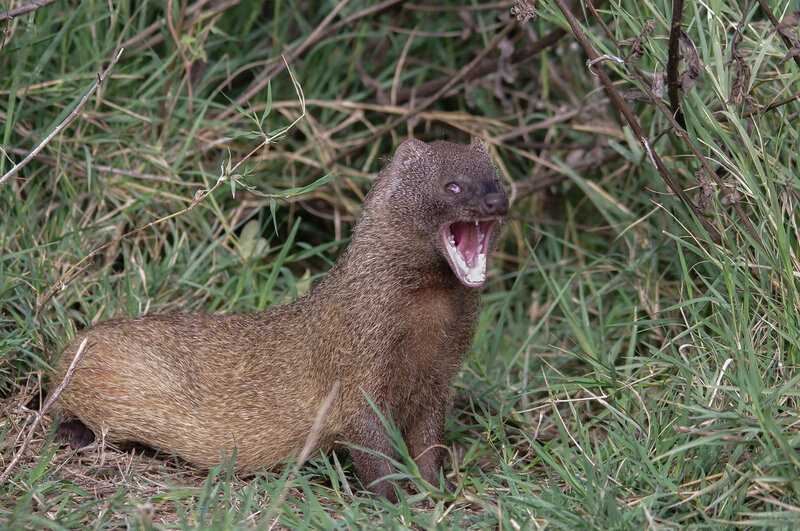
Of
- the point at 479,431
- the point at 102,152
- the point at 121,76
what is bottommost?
the point at 479,431

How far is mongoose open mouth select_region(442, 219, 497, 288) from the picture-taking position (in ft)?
9.31

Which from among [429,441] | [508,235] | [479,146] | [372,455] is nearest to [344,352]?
[372,455]

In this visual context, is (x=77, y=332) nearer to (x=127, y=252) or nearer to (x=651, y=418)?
(x=127, y=252)

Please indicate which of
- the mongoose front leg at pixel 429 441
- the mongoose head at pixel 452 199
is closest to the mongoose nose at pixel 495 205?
the mongoose head at pixel 452 199

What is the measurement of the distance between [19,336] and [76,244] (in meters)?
0.55

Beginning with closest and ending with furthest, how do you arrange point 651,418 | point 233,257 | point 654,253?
point 651,418, point 654,253, point 233,257

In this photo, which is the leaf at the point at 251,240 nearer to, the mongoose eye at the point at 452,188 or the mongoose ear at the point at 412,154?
the mongoose ear at the point at 412,154

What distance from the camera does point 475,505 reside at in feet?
9.31

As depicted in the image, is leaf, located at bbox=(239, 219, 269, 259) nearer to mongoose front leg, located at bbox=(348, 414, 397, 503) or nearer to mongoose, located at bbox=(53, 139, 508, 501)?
mongoose, located at bbox=(53, 139, 508, 501)

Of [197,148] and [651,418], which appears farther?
[197,148]

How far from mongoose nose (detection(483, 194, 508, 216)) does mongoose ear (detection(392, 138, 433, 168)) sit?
1.34ft

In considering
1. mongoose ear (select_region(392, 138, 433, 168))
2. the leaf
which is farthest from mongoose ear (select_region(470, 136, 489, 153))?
the leaf

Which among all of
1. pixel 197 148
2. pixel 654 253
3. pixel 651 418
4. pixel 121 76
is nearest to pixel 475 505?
pixel 651 418

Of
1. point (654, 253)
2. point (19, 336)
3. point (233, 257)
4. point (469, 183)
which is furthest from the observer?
point (233, 257)
